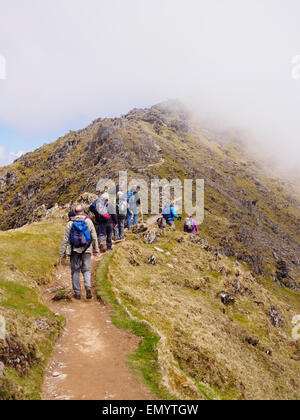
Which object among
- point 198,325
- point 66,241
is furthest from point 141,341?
point 66,241

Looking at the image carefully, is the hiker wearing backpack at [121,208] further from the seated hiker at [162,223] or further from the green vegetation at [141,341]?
the green vegetation at [141,341]

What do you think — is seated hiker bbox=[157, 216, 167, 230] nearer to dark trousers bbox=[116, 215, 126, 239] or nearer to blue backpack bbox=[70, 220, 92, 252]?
dark trousers bbox=[116, 215, 126, 239]

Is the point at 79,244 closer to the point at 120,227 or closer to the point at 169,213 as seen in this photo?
the point at 120,227

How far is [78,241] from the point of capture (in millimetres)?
14836

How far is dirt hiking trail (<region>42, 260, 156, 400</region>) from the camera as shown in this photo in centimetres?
815

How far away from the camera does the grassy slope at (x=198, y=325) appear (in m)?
11.8

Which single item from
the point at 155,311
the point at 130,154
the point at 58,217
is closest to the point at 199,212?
the point at 130,154

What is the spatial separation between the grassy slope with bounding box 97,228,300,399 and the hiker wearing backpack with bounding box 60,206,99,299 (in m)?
1.62

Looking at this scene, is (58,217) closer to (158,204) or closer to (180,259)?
(180,259)

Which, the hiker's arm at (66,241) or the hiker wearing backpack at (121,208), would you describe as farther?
the hiker wearing backpack at (121,208)

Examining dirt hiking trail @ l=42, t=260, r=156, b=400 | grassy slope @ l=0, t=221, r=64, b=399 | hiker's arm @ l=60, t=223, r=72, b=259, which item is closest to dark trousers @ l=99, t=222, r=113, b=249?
grassy slope @ l=0, t=221, r=64, b=399

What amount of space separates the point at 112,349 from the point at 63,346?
70.9 inches

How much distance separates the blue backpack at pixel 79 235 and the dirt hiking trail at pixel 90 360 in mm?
2958

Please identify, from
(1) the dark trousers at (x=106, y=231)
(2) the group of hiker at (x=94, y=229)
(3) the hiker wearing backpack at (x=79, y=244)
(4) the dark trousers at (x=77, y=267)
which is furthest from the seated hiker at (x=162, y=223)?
(4) the dark trousers at (x=77, y=267)
